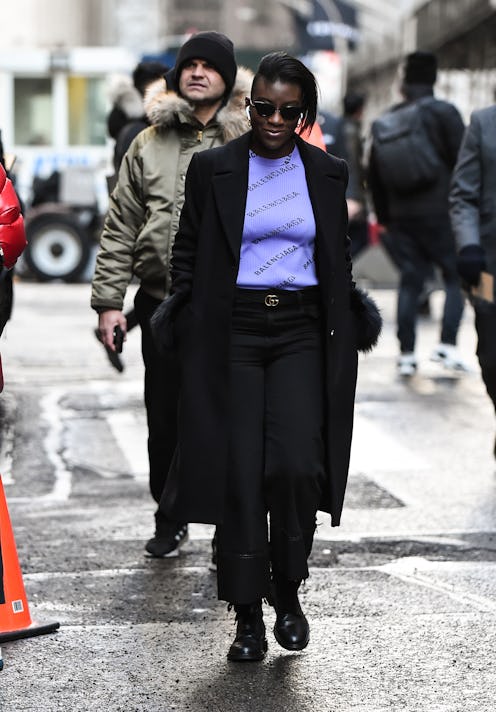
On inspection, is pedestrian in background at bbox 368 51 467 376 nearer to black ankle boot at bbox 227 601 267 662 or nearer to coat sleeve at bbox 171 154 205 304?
coat sleeve at bbox 171 154 205 304

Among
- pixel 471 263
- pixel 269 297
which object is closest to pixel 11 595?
pixel 269 297

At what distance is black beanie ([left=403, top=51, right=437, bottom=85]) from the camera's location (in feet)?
36.3

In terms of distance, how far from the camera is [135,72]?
9.61 m

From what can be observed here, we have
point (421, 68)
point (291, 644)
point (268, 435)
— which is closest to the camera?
point (268, 435)

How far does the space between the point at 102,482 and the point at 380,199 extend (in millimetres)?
4400

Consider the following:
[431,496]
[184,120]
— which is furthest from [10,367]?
[184,120]

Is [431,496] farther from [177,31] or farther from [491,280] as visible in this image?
[177,31]

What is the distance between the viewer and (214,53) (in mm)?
5754

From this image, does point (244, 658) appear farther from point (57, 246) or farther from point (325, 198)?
point (57, 246)

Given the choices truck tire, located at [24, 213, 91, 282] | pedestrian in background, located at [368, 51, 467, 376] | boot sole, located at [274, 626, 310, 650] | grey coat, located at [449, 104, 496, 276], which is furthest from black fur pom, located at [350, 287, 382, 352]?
truck tire, located at [24, 213, 91, 282]

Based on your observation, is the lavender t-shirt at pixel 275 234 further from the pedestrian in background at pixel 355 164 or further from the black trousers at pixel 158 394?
the pedestrian in background at pixel 355 164

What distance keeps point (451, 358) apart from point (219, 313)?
7.18 m

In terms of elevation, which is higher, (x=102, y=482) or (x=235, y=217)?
(x=235, y=217)

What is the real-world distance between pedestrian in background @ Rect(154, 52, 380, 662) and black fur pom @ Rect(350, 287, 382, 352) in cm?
7
